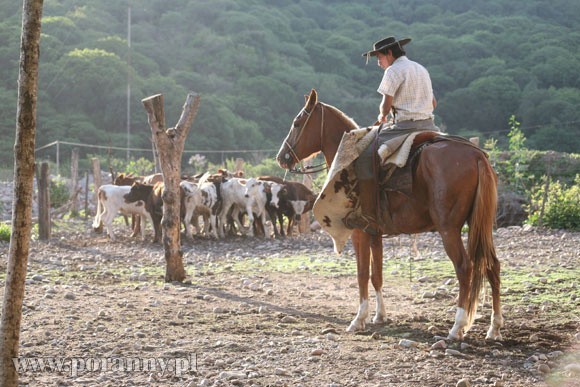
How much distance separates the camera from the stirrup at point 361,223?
7.86m

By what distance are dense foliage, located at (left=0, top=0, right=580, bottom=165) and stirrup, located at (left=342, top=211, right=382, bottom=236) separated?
3671cm

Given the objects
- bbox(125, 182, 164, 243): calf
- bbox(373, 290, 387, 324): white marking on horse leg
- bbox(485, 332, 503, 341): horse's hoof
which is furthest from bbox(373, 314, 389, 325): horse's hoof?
bbox(125, 182, 164, 243): calf

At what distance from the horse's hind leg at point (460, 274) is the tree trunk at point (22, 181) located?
3816 millimetres

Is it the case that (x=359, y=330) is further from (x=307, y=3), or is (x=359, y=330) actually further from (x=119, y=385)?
(x=307, y=3)

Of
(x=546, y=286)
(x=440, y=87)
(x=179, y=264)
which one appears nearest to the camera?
(x=546, y=286)

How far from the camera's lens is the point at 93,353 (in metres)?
6.42

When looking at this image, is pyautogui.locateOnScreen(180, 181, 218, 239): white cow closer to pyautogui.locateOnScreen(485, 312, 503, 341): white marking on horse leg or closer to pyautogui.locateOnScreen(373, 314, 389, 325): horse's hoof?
pyautogui.locateOnScreen(373, 314, 389, 325): horse's hoof

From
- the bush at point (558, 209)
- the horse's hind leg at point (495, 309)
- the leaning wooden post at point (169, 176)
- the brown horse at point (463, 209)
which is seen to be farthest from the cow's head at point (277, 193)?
the horse's hind leg at point (495, 309)

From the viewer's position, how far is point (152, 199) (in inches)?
703

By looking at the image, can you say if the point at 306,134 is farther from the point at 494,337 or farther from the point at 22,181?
the point at 22,181

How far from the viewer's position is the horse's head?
346 inches

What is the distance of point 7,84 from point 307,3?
30417mm

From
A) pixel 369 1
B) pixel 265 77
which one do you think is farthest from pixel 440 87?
pixel 369 1

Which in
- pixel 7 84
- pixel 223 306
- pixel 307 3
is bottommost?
pixel 223 306
